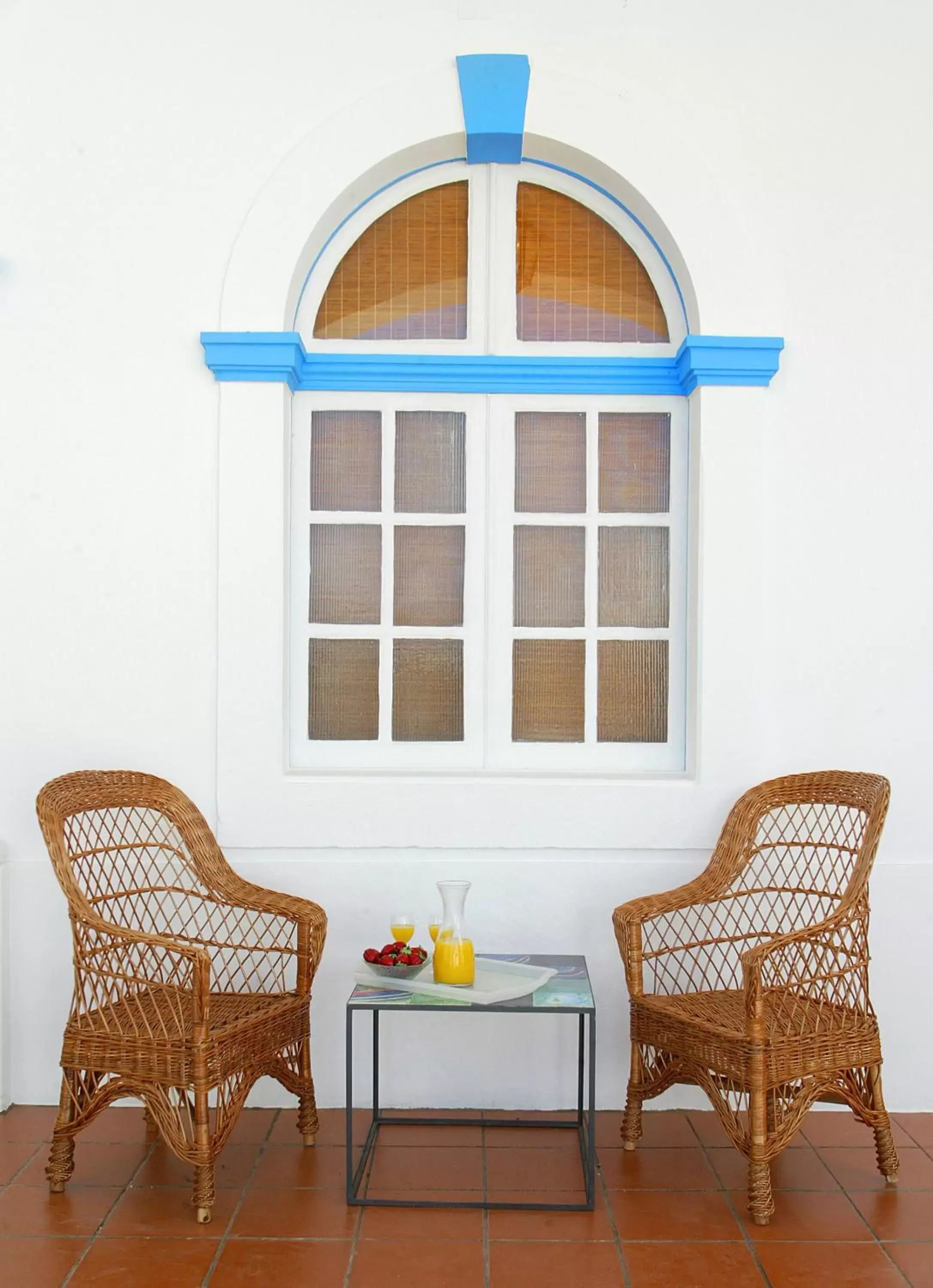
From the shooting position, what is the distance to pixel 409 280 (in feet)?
12.0

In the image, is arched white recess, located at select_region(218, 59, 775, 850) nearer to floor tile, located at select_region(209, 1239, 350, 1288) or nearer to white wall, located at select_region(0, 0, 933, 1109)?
white wall, located at select_region(0, 0, 933, 1109)

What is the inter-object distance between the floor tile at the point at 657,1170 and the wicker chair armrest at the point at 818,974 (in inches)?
19.5

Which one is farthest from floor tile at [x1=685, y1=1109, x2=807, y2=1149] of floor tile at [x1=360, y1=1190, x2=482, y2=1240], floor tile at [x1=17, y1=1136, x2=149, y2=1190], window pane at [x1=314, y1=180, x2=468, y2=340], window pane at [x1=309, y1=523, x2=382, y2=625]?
window pane at [x1=314, y1=180, x2=468, y2=340]

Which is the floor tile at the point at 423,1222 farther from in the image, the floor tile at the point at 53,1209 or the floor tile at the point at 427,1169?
the floor tile at the point at 53,1209

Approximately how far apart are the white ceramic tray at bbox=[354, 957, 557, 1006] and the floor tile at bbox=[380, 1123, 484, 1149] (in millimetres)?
546

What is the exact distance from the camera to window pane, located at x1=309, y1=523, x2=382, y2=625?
11.9ft

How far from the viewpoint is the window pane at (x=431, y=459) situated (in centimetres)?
362

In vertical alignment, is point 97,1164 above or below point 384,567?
below

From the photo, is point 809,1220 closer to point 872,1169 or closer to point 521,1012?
point 872,1169

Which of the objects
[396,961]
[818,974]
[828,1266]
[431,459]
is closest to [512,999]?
[396,961]

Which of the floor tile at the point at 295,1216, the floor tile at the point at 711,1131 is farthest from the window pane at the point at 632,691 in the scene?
the floor tile at the point at 295,1216

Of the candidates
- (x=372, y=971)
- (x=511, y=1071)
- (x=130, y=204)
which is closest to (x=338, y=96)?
(x=130, y=204)

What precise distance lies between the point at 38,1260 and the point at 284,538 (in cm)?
202

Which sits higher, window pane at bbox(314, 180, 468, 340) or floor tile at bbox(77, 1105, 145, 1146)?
window pane at bbox(314, 180, 468, 340)
